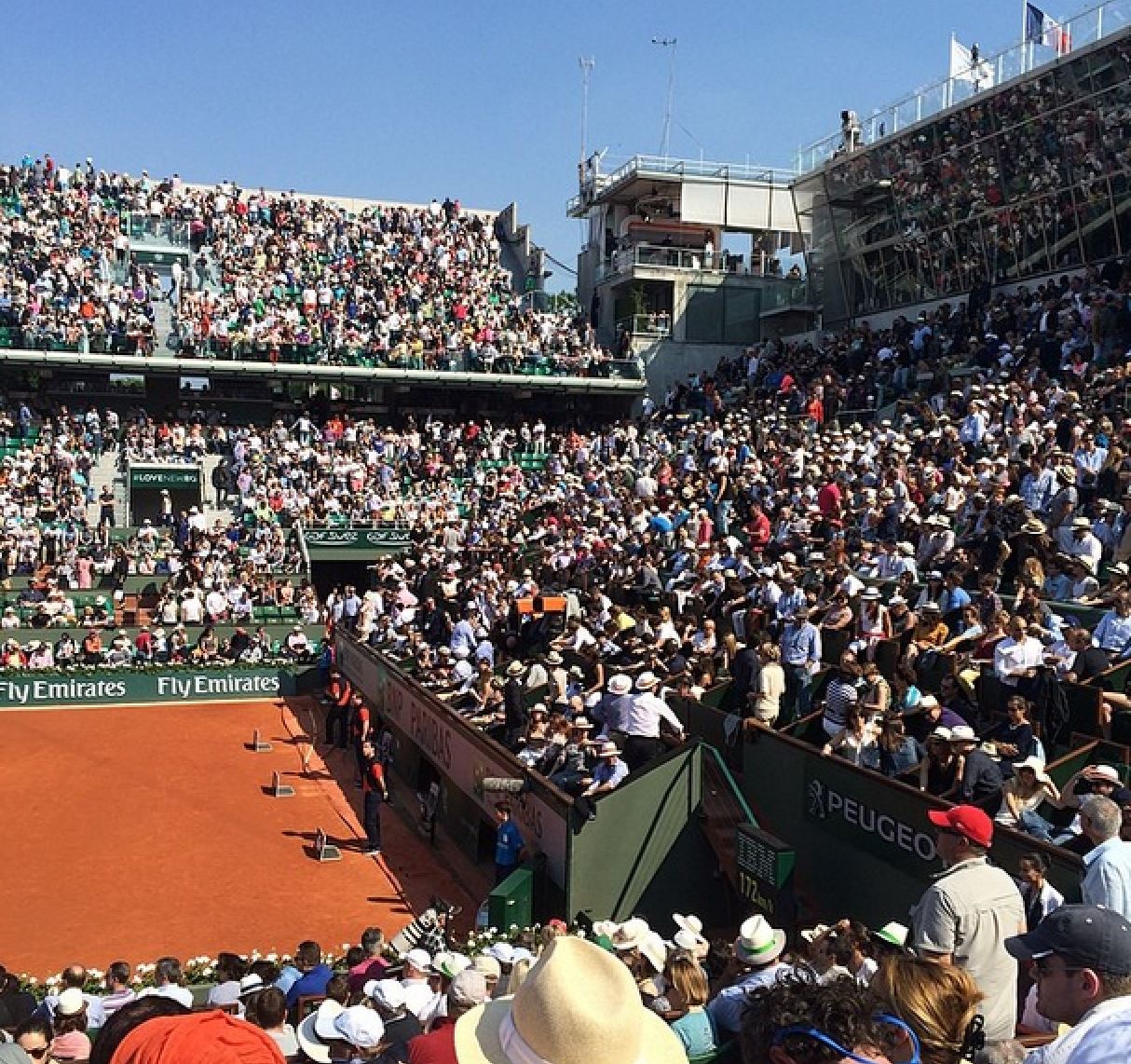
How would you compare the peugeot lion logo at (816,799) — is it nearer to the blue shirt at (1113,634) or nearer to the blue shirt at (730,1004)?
the blue shirt at (1113,634)

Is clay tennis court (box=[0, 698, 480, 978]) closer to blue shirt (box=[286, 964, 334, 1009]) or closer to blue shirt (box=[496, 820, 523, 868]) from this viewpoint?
blue shirt (box=[496, 820, 523, 868])

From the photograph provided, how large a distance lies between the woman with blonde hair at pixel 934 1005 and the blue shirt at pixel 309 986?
5742 mm

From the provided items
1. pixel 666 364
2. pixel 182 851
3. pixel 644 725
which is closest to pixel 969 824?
pixel 644 725

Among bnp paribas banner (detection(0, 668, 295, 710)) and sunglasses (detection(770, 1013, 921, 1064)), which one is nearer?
sunglasses (detection(770, 1013, 921, 1064))

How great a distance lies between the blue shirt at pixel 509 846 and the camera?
1324 centimetres

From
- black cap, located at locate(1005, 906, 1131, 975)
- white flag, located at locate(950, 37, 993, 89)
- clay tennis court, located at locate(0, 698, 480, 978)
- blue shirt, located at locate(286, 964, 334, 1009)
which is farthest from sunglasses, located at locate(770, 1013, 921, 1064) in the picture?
white flag, located at locate(950, 37, 993, 89)

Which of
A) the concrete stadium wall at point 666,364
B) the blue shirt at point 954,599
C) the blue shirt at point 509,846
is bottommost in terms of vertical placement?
the blue shirt at point 509,846

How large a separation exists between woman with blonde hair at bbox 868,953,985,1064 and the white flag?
30575mm

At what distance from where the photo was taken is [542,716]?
47.7ft

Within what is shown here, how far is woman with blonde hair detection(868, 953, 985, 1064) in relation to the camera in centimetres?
345

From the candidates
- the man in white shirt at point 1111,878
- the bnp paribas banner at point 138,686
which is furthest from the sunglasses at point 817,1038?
the bnp paribas banner at point 138,686

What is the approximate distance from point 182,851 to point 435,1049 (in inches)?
565

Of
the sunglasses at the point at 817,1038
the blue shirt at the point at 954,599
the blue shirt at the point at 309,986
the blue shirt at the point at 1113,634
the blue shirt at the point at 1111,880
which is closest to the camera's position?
the sunglasses at the point at 817,1038

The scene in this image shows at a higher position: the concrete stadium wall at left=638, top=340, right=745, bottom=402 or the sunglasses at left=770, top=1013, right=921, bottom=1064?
the concrete stadium wall at left=638, top=340, right=745, bottom=402
